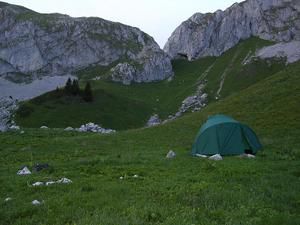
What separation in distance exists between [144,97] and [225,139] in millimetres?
124660

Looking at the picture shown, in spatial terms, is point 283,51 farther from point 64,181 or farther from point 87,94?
point 64,181

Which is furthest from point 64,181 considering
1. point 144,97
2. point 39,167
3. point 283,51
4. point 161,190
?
point 283,51

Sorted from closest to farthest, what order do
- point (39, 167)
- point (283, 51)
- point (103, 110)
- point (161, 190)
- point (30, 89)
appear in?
1. point (161, 190)
2. point (39, 167)
3. point (103, 110)
4. point (283, 51)
5. point (30, 89)

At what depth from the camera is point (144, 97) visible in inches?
6058

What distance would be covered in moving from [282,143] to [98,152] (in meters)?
15.8

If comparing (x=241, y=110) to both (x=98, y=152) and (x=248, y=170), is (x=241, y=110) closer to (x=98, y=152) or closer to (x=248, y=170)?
(x=98, y=152)

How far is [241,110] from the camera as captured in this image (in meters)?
51.1

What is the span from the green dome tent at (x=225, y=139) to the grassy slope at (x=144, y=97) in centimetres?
6398

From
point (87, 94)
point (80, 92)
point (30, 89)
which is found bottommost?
point (30, 89)

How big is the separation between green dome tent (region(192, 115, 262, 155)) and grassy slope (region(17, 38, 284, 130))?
64.0 metres

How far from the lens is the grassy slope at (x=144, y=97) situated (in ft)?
316

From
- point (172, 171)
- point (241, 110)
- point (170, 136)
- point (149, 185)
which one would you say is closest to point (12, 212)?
point (149, 185)

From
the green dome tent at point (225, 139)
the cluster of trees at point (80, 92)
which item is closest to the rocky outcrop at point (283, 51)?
the cluster of trees at point (80, 92)

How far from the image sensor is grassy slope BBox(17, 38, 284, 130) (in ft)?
316
